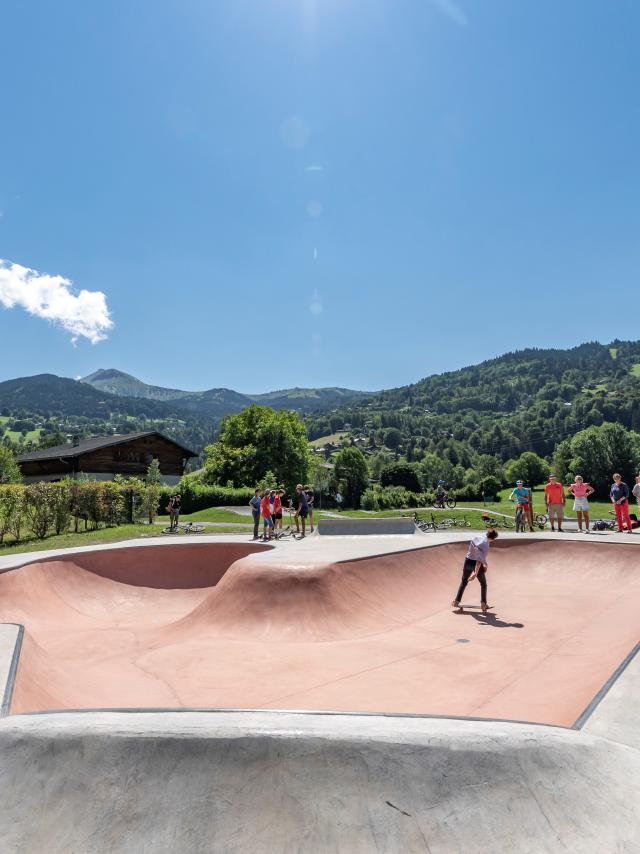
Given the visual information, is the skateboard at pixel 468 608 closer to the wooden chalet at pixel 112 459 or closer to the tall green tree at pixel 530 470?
the wooden chalet at pixel 112 459

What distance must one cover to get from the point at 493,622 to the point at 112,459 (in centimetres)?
4120

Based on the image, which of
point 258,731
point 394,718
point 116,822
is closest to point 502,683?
point 394,718

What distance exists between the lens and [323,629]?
8.49m

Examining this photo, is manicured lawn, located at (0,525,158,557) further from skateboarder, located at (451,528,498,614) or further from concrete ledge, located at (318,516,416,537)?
skateboarder, located at (451,528,498,614)

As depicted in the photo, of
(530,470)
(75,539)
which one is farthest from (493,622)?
(530,470)

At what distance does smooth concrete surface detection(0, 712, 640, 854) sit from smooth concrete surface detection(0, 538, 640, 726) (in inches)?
65.7

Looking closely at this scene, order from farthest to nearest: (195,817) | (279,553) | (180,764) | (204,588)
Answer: (204,588) < (279,553) < (180,764) < (195,817)

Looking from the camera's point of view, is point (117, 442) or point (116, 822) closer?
point (116, 822)

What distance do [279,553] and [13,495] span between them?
11.8 metres

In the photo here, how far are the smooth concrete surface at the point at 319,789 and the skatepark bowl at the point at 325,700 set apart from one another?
0.01 meters

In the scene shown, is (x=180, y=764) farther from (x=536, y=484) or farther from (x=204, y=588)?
(x=536, y=484)

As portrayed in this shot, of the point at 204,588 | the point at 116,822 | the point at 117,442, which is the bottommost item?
the point at 204,588

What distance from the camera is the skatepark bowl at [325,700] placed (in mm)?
2857

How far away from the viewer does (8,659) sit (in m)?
5.14
